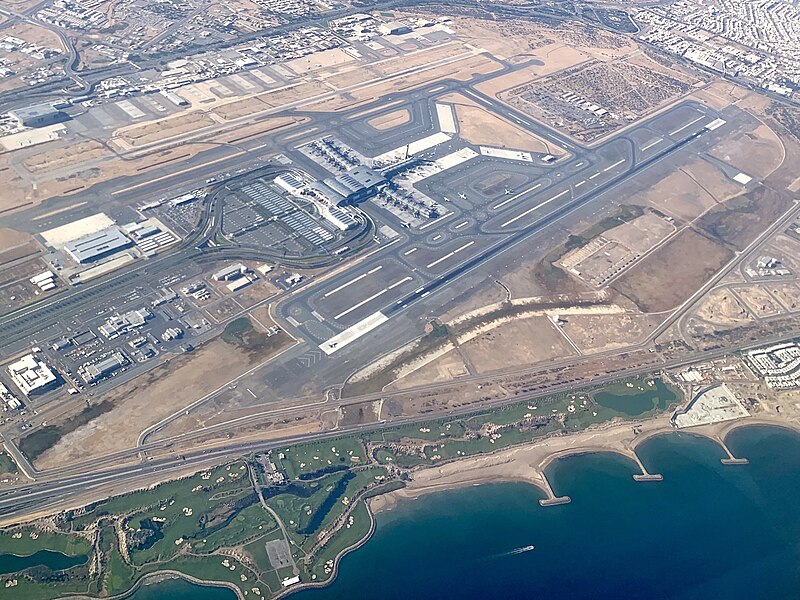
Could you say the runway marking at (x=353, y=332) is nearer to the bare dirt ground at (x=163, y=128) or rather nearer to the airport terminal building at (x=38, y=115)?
the bare dirt ground at (x=163, y=128)

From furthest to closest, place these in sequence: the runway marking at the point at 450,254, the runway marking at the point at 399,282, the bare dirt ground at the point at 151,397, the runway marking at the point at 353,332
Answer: the runway marking at the point at 450,254, the runway marking at the point at 399,282, the runway marking at the point at 353,332, the bare dirt ground at the point at 151,397

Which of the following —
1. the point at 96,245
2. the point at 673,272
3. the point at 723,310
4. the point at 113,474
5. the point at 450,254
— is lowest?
the point at 113,474

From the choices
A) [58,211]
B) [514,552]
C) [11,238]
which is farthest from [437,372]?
[11,238]

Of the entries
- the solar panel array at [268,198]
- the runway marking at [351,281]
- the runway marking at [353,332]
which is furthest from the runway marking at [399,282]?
the solar panel array at [268,198]

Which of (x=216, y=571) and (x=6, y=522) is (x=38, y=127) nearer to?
(x=6, y=522)

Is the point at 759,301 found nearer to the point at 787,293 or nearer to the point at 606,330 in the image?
the point at 787,293
